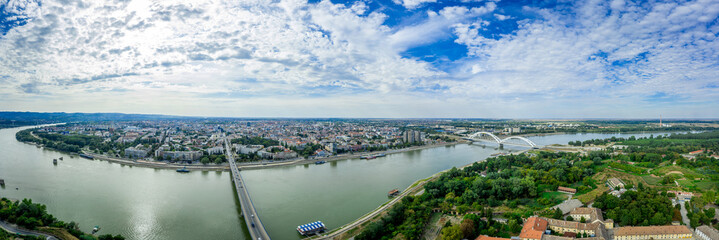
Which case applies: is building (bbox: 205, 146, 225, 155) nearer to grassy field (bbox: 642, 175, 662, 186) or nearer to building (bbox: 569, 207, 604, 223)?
building (bbox: 569, 207, 604, 223)

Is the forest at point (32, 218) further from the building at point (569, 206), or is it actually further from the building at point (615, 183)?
the building at point (615, 183)

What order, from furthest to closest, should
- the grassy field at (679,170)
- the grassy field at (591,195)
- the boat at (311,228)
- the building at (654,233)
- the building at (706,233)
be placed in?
the grassy field at (679,170) < the grassy field at (591,195) < the boat at (311,228) < the building at (654,233) < the building at (706,233)

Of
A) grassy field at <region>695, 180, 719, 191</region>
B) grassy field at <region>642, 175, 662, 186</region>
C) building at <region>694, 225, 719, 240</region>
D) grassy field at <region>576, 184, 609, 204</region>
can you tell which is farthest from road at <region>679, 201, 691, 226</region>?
grassy field at <region>642, 175, 662, 186</region>

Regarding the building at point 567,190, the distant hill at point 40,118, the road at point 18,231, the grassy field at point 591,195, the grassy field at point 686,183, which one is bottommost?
the road at point 18,231

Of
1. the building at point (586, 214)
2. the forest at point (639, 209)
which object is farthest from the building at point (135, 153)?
the forest at point (639, 209)

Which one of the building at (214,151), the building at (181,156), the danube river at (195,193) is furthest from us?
the building at (214,151)

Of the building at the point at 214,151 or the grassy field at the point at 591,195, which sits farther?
the building at the point at 214,151

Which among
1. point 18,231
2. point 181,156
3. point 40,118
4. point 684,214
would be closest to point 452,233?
point 684,214

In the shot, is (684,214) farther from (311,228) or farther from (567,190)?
(311,228)

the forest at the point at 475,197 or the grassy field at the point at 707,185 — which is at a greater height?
Answer: the grassy field at the point at 707,185
